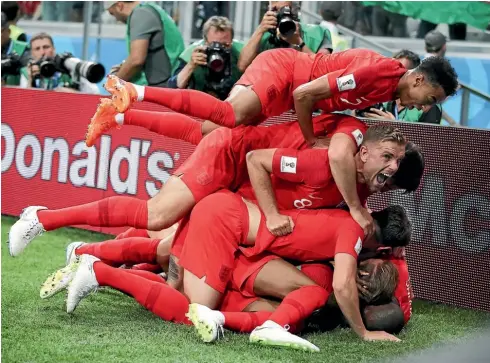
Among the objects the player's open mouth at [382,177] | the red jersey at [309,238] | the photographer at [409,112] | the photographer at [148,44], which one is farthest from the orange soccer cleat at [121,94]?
the photographer at [148,44]

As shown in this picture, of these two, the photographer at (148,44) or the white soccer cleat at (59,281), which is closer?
the white soccer cleat at (59,281)

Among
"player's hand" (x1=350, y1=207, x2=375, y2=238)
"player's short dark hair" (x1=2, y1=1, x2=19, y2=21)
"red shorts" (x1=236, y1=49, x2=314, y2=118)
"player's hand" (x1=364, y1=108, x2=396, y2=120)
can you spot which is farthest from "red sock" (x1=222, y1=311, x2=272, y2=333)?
"player's short dark hair" (x1=2, y1=1, x2=19, y2=21)

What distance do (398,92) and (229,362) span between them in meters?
1.63

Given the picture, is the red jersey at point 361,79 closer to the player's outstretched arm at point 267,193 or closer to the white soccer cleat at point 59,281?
the player's outstretched arm at point 267,193

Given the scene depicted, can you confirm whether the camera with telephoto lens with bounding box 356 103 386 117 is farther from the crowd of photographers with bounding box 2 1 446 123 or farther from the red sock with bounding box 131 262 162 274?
the red sock with bounding box 131 262 162 274

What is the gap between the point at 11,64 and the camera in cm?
815

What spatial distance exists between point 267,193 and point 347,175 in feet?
1.28

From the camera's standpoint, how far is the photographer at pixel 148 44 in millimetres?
7039

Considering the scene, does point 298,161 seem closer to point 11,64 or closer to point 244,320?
point 244,320

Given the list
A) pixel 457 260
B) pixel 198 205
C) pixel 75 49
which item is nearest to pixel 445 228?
pixel 457 260

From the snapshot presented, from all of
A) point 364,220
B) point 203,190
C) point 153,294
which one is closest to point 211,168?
point 203,190

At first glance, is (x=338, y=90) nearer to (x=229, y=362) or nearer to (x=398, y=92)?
(x=398, y=92)

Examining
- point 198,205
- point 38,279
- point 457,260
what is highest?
point 198,205

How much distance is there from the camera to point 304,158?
15.3 ft
